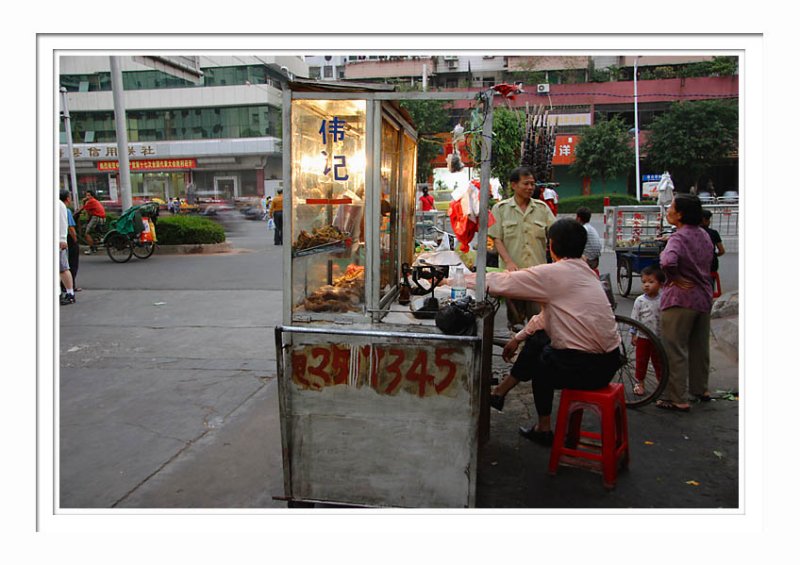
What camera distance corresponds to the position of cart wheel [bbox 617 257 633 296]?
27.6ft

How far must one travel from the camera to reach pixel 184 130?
37.1 metres

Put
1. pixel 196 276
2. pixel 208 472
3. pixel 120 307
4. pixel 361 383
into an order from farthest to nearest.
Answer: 1. pixel 196 276
2. pixel 120 307
3. pixel 208 472
4. pixel 361 383

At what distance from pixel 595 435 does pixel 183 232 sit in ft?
40.4

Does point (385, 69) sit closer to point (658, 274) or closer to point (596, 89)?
point (596, 89)

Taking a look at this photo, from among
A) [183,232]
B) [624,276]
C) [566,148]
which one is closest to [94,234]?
[183,232]

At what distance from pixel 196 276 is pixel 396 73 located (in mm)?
30645

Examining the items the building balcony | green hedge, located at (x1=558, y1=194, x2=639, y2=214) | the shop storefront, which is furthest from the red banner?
green hedge, located at (x1=558, y1=194, x2=639, y2=214)

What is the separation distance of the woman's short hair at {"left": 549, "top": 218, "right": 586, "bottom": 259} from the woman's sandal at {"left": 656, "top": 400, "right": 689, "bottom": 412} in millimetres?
1783

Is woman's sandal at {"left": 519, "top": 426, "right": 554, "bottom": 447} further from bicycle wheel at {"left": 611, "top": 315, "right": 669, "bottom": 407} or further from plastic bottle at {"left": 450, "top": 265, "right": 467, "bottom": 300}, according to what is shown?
plastic bottle at {"left": 450, "top": 265, "right": 467, "bottom": 300}

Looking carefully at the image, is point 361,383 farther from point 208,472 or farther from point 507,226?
point 507,226

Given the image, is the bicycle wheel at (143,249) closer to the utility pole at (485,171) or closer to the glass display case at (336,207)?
the glass display case at (336,207)

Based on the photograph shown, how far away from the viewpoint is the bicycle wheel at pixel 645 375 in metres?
4.16
